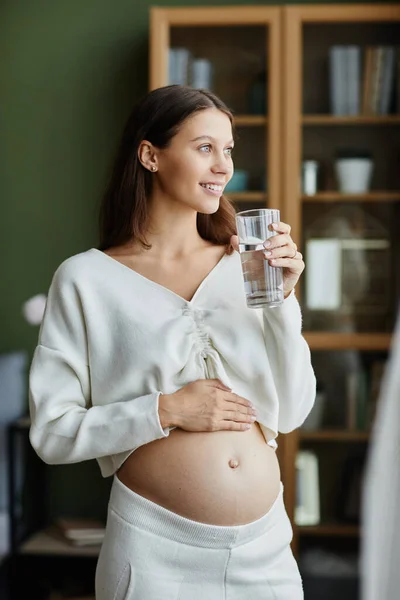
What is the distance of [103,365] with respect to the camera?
4.88 feet

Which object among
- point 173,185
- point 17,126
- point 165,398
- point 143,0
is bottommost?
point 165,398

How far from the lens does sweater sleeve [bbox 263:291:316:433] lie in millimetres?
1442

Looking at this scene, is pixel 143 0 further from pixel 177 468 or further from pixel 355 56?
pixel 177 468

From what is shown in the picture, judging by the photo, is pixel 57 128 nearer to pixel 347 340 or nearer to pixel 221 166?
pixel 347 340

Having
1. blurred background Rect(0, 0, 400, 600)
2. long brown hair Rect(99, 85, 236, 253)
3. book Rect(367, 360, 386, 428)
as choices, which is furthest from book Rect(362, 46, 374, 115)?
long brown hair Rect(99, 85, 236, 253)

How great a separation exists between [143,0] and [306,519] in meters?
2.13

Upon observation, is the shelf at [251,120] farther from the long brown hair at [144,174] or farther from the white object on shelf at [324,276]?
the long brown hair at [144,174]

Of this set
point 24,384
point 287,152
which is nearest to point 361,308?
point 287,152

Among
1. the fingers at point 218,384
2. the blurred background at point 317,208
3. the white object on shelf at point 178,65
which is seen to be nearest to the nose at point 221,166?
the fingers at point 218,384

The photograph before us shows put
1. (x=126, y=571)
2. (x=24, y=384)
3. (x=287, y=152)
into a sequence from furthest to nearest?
(x=24, y=384) < (x=287, y=152) < (x=126, y=571)

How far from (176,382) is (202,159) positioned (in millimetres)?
372

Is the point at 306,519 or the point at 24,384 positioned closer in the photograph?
the point at 306,519

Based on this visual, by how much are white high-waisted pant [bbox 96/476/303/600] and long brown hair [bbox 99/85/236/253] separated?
1.58 ft

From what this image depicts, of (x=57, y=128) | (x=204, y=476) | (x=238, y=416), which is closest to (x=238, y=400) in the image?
(x=238, y=416)
